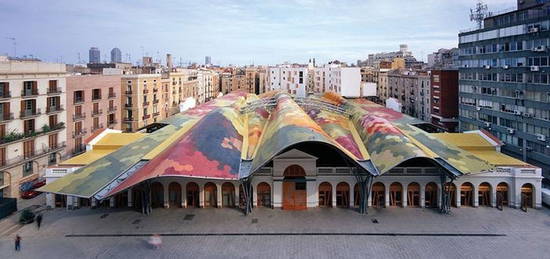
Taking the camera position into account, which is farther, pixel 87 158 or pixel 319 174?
pixel 87 158

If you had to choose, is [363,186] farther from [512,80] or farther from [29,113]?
[29,113]

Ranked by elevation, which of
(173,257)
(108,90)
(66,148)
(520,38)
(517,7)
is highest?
(517,7)

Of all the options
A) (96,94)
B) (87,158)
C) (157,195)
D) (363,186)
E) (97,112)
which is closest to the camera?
(363,186)

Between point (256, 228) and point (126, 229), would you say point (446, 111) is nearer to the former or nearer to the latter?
point (256, 228)

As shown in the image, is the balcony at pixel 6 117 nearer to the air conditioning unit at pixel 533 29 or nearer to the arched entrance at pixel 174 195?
the arched entrance at pixel 174 195

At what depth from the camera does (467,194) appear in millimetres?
44562

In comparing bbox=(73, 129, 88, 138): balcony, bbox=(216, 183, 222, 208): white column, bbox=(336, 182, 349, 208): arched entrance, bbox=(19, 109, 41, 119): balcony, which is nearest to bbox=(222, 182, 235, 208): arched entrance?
bbox=(216, 183, 222, 208): white column

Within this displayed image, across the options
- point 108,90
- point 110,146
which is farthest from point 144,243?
point 108,90

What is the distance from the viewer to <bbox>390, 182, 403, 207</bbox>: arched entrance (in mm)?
44375

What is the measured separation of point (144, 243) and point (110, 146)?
2127cm

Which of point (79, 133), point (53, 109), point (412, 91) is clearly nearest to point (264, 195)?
point (53, 109)

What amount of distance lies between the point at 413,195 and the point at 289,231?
49.6 ft

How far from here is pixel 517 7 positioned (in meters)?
65.1

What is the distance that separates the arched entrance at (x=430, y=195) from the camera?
145 feet
